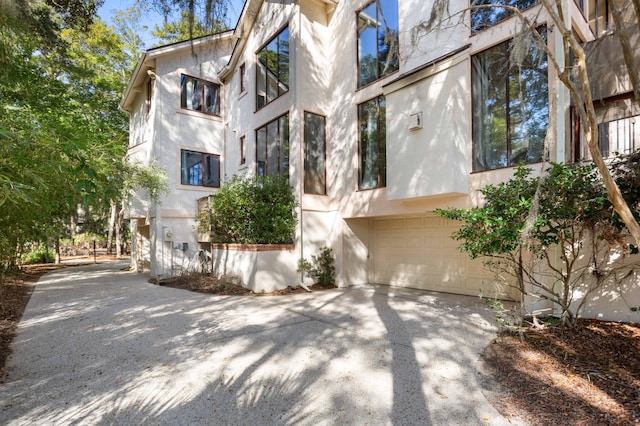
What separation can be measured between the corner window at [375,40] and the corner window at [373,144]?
78 centimetres

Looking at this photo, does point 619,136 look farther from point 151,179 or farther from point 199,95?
point 199,95

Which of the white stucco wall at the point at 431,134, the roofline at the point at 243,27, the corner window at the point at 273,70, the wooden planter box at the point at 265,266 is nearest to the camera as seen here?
the white stucco wall at the point at 431,134

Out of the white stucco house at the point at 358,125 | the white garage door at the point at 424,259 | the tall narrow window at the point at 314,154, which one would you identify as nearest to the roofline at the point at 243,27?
the white stucco house at the point at 358,125

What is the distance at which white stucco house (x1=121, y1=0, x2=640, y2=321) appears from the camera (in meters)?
6.33

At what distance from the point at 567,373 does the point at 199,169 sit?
42.1ft

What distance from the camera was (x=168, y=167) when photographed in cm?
1238

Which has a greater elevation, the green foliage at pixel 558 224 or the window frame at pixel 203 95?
the window frame at pixel 203 95

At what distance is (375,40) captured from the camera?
8.91 meters

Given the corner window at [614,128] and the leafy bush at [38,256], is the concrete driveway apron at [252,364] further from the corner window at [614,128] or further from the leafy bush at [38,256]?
the leafy bush at [38,256]

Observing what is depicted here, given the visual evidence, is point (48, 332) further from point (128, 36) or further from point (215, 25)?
point (128, 36)

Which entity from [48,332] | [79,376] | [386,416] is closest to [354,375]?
[386,416]

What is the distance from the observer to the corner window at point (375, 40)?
27.9 feet

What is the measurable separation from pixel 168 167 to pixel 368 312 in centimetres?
957

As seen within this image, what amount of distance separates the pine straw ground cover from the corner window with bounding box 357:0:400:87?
6759 millimetres
